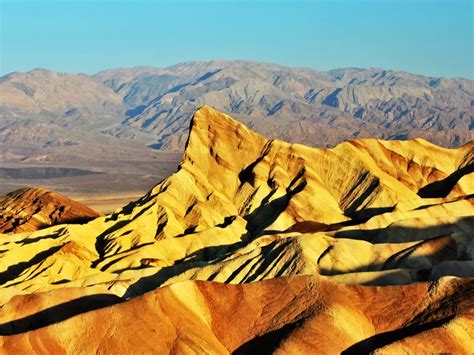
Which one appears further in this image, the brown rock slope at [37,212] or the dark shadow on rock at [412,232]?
the brown rock slope at [37,212]

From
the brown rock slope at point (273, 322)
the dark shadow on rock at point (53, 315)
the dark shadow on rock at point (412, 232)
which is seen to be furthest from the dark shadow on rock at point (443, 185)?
the dark shadow on rock at point (53, 315)

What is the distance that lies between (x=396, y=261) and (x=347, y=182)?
139 feet

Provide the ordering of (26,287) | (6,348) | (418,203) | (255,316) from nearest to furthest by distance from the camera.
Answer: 1. (6,348)
2. (255,316)
3. (26,287)
4. (418,203)

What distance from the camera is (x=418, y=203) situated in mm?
93312

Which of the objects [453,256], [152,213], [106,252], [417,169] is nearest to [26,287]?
[106,252]

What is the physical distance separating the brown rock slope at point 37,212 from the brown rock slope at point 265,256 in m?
14.3

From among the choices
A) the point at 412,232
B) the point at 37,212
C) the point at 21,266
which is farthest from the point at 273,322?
the point at 37,212

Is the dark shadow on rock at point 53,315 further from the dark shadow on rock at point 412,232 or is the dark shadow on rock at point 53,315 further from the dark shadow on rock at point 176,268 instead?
the dark shadow on rock at point 412,232

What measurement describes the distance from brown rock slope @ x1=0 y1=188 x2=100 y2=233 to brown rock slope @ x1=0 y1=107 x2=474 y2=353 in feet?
46.8

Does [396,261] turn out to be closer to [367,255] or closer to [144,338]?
[367,255]

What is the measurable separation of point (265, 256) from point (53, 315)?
22.1 meters

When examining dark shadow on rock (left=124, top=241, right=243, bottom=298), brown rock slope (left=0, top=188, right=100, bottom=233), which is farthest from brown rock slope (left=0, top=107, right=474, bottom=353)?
brown rock slope (left=0, top=188, right=100, bottom=233)

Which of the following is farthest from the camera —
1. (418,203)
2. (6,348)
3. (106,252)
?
(418,203)

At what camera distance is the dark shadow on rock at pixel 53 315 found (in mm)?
50875
